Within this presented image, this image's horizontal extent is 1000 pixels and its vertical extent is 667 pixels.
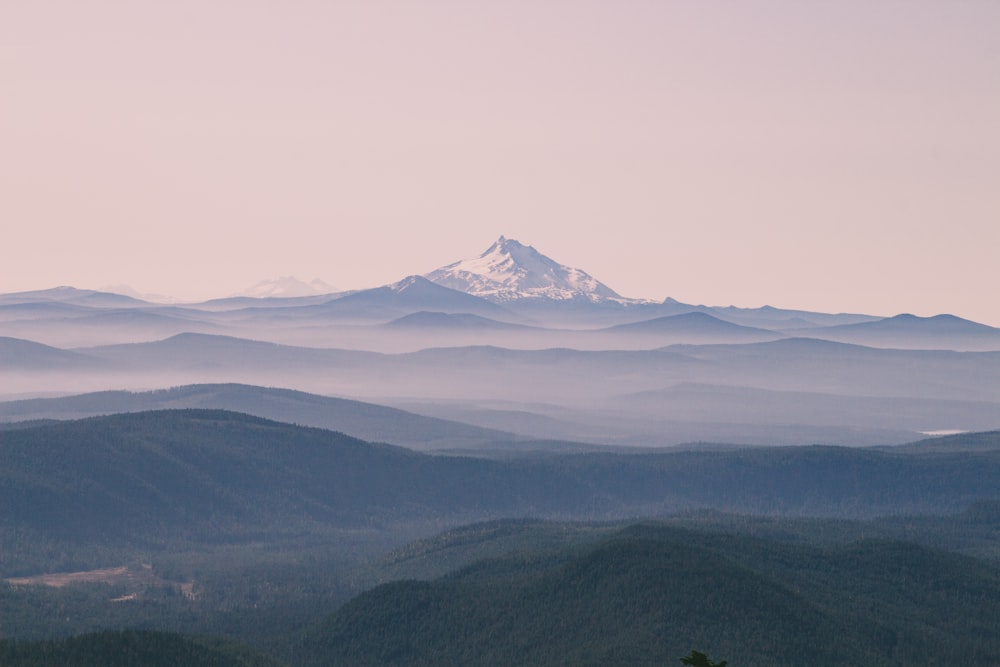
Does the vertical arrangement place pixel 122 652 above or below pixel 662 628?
below

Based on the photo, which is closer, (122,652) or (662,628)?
(122,652)

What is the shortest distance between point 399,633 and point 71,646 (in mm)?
43936

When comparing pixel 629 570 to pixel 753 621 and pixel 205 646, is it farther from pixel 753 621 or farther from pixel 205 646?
pixel 205 646

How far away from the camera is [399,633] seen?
194m

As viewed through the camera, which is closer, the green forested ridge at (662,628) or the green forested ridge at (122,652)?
the green forested ridge at (122,652)

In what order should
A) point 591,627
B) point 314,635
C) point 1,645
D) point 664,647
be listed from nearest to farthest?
point 1,645
point 664,647
point 591,627
point 314,635

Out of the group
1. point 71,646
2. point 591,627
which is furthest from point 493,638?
point 71,646

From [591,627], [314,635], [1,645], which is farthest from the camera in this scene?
[314,635]

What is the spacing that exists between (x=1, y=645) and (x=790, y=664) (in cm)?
7771

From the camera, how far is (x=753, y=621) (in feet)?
594

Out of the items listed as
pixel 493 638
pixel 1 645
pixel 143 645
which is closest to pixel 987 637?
pixel 493 638

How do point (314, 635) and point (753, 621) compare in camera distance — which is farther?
point (314, 635)

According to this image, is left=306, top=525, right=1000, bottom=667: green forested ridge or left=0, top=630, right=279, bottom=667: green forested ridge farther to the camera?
left=306, top=525, right=1000, bottom=667: green forested ridge

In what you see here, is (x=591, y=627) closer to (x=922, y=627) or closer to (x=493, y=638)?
(x=493, y=638)
